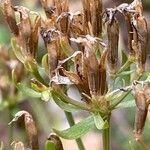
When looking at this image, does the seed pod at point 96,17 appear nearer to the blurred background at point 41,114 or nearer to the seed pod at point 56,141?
the seed pod at point 56,141

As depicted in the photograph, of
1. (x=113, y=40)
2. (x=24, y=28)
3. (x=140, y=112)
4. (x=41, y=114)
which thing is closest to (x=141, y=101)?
(x=140, y=112)

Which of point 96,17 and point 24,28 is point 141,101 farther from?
point 24,28

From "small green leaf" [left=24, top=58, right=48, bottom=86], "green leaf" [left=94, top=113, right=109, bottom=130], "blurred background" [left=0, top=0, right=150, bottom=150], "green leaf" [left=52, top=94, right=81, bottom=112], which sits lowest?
"blurred background" [left=0, top=0, right=150, bottom=150]

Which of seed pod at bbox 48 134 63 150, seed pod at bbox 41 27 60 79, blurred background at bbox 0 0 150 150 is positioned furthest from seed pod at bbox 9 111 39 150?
blurred background at bbox 0 0 150 150

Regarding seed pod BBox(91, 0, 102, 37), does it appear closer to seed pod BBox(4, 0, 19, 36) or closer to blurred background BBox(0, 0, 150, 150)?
seed pod BBox(4, 0, 19, 36)

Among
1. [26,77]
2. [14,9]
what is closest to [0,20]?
[26,77]
